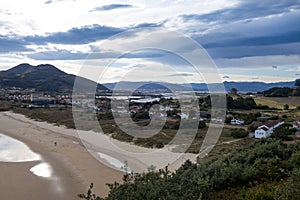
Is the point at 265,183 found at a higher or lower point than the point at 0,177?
higher

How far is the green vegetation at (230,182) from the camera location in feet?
13.3

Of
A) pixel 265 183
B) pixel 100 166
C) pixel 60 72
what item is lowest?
pixel 100 166

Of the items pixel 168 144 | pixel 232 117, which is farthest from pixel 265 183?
pixel 232 117

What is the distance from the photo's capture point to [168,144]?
2097cm

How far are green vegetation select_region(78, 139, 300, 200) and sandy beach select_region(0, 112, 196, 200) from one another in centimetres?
656

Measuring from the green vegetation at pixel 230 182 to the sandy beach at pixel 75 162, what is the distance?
21.5 feet

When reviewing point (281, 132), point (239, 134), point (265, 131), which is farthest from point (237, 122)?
point (281, 132)

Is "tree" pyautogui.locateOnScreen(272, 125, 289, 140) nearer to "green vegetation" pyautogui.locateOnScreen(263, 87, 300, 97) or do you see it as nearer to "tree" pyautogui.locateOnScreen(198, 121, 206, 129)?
"tree" pyautogui.locateOnScreen(198, 121, 206, 129)

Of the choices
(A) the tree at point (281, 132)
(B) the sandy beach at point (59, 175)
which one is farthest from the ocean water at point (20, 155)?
(A) the tree at point (281, 132)

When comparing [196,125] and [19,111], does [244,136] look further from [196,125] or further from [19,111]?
[19,111]

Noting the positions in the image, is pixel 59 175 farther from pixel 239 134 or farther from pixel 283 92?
pixel 283 92

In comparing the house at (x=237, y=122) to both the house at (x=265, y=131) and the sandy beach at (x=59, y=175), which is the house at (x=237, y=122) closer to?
the house at (x=265, y=131)

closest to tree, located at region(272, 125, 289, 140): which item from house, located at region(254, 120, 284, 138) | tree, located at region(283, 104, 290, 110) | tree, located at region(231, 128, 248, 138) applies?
house, located at region(254, 120, 284, 138)

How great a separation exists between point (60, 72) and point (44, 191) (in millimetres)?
144273
